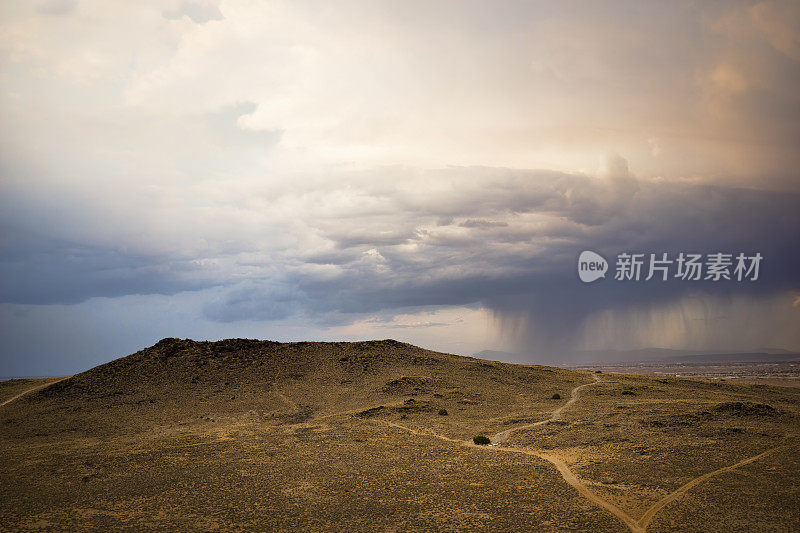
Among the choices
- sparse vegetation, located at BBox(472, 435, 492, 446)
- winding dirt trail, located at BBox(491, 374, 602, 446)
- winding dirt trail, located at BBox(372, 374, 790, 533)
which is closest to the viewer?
winding dirt trail, located at BBox(372, 374, 790, 533)

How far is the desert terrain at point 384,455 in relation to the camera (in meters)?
17.3

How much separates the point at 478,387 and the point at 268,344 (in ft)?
96.8

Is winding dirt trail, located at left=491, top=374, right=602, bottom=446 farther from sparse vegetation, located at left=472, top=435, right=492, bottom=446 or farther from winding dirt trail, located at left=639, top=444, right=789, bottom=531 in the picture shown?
winding dirt trail, located at left=639, top=444, right=789, bottom=531

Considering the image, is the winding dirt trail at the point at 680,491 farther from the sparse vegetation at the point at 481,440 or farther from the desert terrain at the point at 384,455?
the sparse vegetation at the point at 481,440

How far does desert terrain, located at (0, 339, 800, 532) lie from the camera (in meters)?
17.3

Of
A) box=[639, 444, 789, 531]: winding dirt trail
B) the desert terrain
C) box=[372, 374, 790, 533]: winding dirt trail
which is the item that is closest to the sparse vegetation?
box=[372, 374, 790, 533]: winding dirt trail

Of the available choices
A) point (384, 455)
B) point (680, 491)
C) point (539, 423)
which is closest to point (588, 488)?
point (680, 491)

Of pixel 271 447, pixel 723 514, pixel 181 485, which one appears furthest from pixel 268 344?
pixel 723 514

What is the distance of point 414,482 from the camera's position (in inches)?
824

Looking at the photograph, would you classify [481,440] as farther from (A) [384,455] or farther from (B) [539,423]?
(B) [539,423]

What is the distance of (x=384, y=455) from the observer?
2600cm

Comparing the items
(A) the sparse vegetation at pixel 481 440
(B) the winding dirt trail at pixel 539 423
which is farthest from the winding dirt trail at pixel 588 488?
(A) the sparse vegetation at pixel 481 440

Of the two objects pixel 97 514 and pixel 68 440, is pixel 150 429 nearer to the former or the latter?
pixel 68 440

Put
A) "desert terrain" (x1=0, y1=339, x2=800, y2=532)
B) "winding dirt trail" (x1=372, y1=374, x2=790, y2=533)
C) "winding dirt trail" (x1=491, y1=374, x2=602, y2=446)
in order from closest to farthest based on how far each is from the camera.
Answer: "winding dirt trail" (x1=372, y1=374, x2=790, y2=533)
"desert terrain" (x1=0, y1=339, x2=800, y2=532)
"winding dirt trail" (x1=491, y1=374, x2=602, y2=446)
